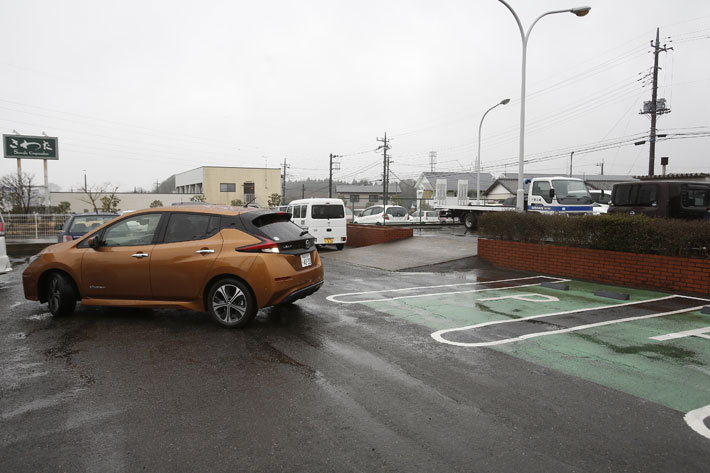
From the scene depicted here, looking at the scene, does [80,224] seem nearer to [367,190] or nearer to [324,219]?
[324,219]

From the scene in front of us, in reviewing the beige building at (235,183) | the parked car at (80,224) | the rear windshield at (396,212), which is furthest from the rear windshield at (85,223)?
the beige building at (235,183)

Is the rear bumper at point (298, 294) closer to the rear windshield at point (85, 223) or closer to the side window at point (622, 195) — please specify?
the rear windshield at point (85, 223)

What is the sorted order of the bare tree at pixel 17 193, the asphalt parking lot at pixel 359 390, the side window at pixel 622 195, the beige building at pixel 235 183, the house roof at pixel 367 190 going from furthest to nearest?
1. the house roof at pixel 367 190
2. the beige building at pixel 235 183
3. the bare tree at pixel 17 193
4. the side window at pixel 622 195
5. the asphalt parking lot at pixel 359 390

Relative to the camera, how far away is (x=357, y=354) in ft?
16.5

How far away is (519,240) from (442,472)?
997cm

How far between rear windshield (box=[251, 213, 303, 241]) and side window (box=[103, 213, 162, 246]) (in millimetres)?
1444

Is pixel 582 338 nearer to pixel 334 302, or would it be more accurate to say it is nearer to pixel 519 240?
pixel 334 302

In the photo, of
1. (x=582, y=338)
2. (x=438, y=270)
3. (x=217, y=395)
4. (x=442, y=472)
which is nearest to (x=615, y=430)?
(x=442, y=472)

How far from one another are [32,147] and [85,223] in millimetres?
31246

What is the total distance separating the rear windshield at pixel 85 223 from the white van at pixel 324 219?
7226mm

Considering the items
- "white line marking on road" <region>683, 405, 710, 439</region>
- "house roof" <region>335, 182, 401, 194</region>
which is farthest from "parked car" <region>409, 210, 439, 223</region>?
"house roof" <region>335, 182, 401, 194</region>

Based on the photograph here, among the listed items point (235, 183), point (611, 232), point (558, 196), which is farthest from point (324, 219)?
point (235, 183)

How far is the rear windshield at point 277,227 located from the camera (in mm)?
6137

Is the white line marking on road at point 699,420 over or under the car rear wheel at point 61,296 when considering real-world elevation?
under
